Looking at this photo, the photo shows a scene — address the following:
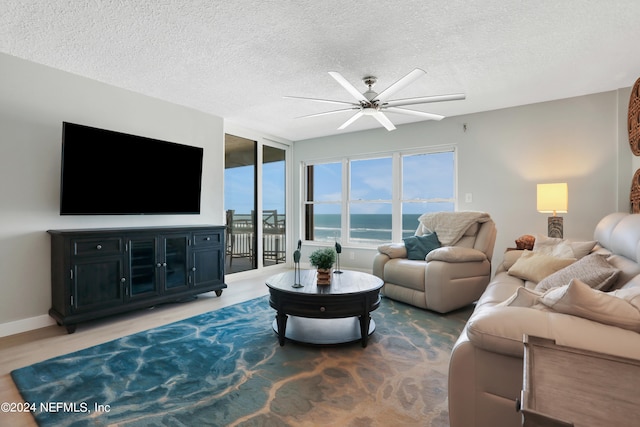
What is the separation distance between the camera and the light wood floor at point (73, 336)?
188 cm

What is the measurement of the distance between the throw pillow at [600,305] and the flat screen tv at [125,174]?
3.67 m

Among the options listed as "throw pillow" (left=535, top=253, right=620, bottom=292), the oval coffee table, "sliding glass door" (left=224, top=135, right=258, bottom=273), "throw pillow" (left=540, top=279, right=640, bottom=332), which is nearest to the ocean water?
"sliding glass door" (left=224, top=135, right=258, bottom=273)

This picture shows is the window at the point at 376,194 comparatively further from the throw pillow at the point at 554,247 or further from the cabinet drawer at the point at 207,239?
the cabinet drawer at the point at 207,239

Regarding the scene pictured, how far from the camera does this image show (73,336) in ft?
8.84

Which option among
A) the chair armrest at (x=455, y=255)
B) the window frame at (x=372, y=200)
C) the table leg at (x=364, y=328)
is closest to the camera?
the table leg at (x=364, y=328)

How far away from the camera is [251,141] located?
525 cm

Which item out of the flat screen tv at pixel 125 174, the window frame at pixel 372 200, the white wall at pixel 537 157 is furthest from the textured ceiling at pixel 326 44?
the window frame at pixel 372 200

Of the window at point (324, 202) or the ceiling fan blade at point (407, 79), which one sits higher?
the ceiling fan blade at point (407, 79)

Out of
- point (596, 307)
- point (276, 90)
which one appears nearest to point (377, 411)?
point (596, 307)

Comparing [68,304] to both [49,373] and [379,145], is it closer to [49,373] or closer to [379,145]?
[49,373]

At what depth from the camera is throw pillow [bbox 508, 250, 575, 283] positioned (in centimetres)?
251

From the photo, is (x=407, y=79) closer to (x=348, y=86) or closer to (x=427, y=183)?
(x=348, y=86)

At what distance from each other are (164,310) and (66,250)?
115 cm

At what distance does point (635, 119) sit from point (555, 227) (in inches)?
50.5
